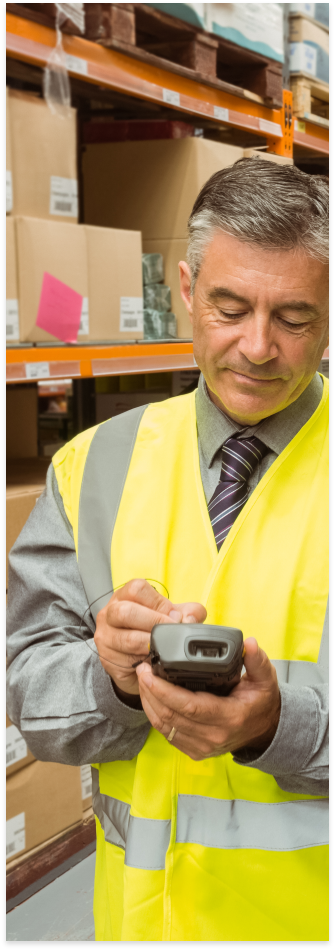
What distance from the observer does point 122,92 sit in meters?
2.68

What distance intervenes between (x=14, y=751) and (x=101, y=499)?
1495 mm

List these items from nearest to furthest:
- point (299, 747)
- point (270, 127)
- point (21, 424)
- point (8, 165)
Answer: point (299, 747) < point (8, 165) < point (21, 424) < point (270, 127)

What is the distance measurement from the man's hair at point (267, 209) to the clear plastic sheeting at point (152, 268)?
64.5 inches

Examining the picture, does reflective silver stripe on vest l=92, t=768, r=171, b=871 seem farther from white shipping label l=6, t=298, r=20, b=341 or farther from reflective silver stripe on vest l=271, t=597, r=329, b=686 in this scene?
white shipping label l=6, t=298, r=20, b=341

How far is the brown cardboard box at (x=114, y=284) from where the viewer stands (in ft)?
8.30

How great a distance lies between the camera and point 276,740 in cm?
106

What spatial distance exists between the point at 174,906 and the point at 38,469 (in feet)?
6.05

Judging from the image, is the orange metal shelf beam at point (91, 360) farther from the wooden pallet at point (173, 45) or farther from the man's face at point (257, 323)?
the man's face at point (257, 323)

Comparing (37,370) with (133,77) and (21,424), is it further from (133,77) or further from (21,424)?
(133,77)

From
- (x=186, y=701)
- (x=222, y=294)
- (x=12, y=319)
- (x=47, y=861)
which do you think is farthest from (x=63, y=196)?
(x=47, y=861)

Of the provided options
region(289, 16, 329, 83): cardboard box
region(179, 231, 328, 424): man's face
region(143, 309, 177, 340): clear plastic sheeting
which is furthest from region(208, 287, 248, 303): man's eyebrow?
region(289, 16, 329, 83): cardboard box

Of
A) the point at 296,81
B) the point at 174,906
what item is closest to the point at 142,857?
the point at 174,906

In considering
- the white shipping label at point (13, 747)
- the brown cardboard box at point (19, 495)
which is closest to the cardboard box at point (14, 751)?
the white shipping label at point (13, 747)
